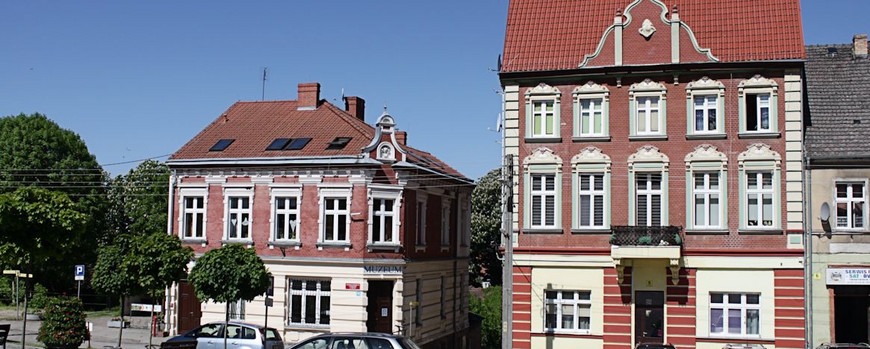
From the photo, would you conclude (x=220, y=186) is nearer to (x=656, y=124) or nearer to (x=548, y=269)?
(x=548, y=269)

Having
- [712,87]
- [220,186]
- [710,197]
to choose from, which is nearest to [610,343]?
[710,197]

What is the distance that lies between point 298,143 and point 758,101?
60.1ft

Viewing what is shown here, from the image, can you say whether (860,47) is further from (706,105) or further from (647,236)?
(647,236)

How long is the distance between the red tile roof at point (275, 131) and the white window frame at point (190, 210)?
1.41 meters

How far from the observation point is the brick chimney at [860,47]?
3269cm

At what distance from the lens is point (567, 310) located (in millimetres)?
30172

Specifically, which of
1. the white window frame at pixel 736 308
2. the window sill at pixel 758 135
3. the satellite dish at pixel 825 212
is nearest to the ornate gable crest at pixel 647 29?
the window sill at pixel 758 135

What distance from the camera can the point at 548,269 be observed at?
30234 mm

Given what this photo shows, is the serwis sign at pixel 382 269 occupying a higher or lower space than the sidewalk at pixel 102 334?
higher

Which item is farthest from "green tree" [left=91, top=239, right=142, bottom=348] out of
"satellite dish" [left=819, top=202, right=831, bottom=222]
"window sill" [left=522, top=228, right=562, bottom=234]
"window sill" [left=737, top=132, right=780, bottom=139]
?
"satellite dish" [left=819, top=202, right=831, bottom=222]

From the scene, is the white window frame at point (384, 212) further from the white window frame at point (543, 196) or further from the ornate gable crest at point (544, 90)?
the ornate gable crest at point (544, 90)

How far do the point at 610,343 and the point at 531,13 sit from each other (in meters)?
12.2

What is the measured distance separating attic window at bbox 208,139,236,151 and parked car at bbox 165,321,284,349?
1036cm

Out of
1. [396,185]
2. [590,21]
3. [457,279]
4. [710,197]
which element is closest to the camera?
[710,197]
